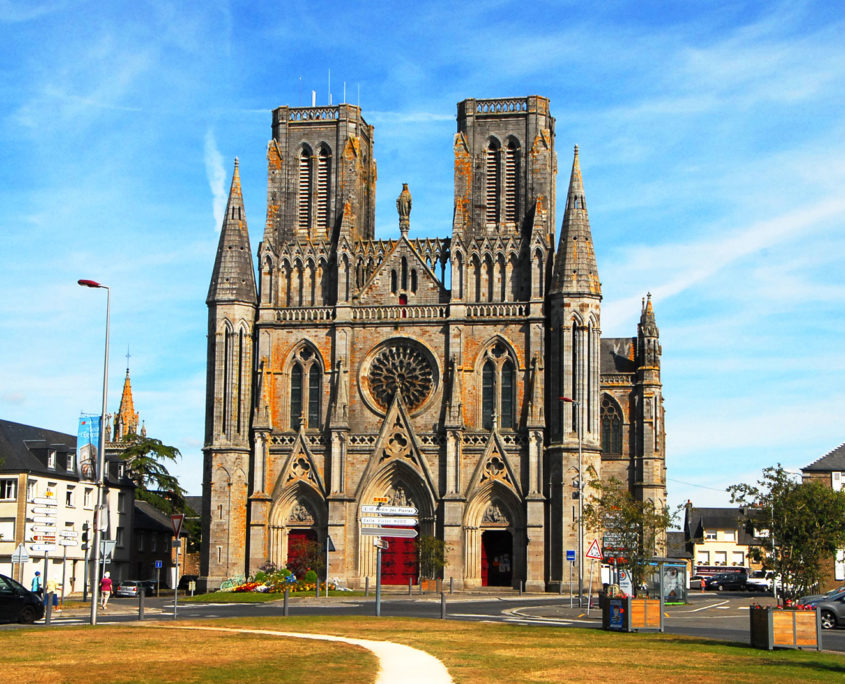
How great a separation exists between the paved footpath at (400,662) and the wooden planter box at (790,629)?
7.45m

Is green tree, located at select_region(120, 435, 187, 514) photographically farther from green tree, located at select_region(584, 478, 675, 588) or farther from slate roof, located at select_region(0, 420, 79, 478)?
green tree, located at select_region(584, 478, 675, 588)

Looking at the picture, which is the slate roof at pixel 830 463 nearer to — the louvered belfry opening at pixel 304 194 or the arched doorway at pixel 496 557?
the arched doorway at pixel 496 557

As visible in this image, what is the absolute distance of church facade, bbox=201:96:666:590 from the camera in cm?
6494

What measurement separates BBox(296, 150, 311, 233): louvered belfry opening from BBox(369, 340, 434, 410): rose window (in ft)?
29.5

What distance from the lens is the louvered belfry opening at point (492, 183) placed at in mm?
69562

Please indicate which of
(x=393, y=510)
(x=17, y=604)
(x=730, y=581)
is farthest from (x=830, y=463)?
(x=17, y=604)

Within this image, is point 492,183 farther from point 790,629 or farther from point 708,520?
point 708,520

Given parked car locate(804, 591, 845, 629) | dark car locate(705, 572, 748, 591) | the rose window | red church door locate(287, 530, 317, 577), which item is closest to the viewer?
parked car locate(804, 591, 845, 629)

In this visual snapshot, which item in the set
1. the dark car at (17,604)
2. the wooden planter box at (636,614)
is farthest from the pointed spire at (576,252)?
the dark car at (17,604)

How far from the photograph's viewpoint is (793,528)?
3453 cm

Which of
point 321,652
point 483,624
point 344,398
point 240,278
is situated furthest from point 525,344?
point 321,652

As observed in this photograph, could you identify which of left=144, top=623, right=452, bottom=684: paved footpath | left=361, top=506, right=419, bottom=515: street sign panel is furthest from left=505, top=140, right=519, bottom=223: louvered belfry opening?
left=144, top=623, right=452, bottom=684: paved footpath

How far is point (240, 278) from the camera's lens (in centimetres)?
6881

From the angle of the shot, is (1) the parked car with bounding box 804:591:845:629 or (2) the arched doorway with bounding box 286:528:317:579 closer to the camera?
(1) the parked car with bounding box 804:591:845:629
